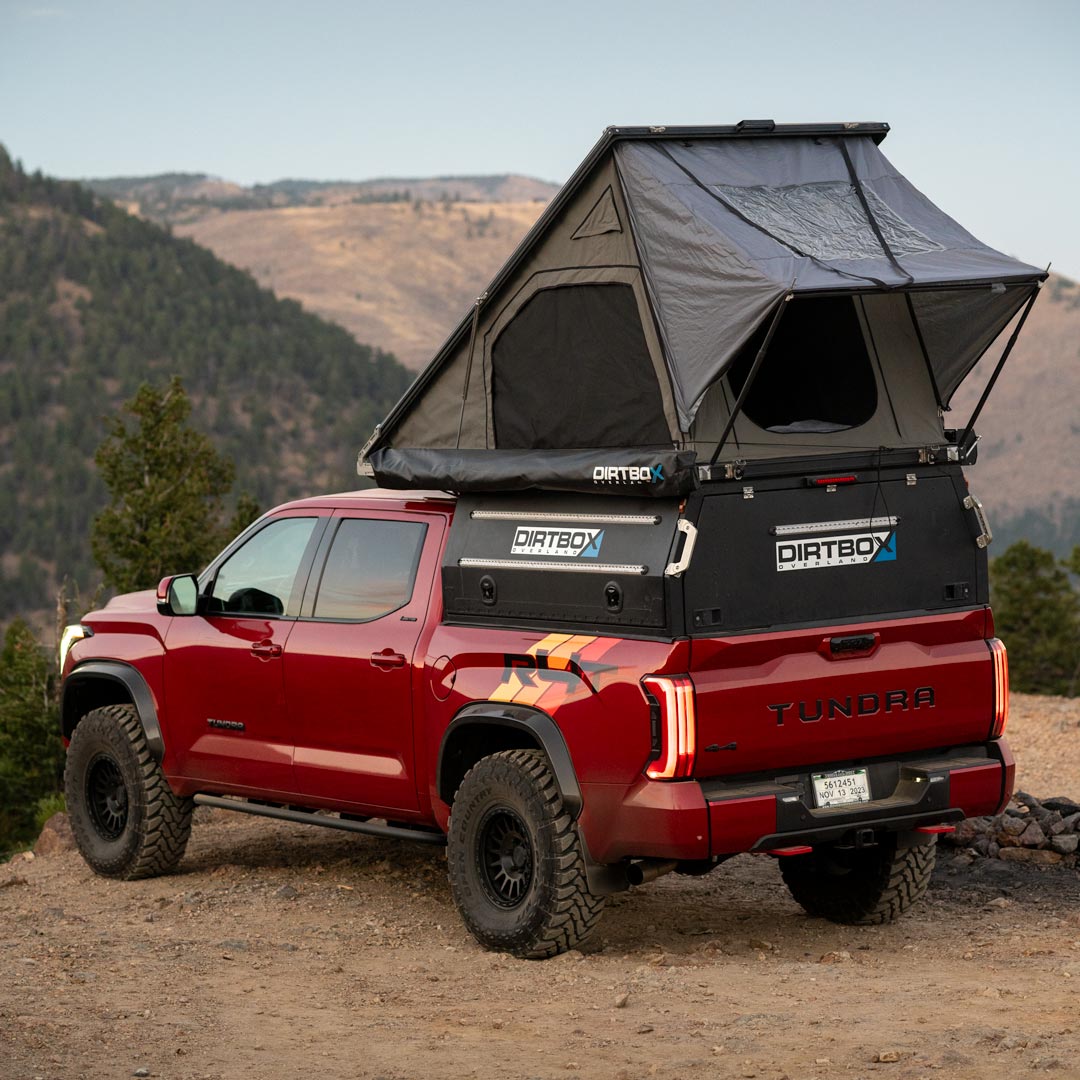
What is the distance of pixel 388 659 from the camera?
744 cm

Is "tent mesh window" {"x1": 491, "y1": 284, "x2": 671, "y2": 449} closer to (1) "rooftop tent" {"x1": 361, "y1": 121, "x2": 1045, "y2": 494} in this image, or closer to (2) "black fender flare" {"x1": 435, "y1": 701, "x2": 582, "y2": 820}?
(1) "rooftop tent" {"x1": 361, "y1": 121, "x2": 1045, "y2": 494}

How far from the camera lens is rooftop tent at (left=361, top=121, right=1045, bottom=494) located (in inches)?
257

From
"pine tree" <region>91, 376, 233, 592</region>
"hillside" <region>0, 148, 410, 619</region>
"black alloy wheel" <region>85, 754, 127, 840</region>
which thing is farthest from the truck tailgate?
"hillside" <region>0, 148, 410, 619</region>

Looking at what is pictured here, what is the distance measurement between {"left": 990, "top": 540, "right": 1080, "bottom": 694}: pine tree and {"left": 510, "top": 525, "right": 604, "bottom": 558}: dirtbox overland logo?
25.8 meters

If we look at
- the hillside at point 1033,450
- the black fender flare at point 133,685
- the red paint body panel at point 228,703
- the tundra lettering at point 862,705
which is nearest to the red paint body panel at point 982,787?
the tundra lettering at point 862,705

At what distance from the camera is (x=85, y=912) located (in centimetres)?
838

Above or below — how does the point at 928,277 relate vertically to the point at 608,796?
above

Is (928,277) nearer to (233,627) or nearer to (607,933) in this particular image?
(607,933)

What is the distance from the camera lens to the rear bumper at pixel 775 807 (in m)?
6.29

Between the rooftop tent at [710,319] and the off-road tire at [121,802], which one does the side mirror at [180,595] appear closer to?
the off-road tire at [121,802]

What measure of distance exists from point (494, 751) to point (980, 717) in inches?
77.5

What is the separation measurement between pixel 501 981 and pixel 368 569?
77.7 inches

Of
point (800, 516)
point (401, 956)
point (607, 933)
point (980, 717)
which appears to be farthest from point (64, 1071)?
point (980, 717)

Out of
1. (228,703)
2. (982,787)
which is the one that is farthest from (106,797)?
(982,787)
